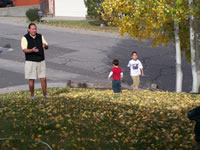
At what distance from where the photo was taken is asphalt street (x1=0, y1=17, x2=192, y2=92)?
16.7 m

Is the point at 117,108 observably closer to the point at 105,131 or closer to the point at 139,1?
the point at 105,131

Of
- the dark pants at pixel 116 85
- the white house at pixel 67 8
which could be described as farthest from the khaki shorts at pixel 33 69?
the white house at pixel 67 8

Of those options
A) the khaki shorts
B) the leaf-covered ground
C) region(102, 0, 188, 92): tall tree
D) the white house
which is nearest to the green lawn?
the white house

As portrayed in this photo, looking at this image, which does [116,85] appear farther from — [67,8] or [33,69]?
[67,8]

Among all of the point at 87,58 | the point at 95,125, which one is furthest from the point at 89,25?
the point at 95,125

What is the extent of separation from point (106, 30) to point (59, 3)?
12763 millimetres

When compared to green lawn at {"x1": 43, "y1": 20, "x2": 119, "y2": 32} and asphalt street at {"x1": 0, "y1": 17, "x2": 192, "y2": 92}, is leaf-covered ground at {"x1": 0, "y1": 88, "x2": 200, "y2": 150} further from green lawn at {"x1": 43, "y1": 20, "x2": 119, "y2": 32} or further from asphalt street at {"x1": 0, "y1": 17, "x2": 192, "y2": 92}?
green lawn at {"x1": 43, "y1": 20, "x2": 119, "y2": 32}

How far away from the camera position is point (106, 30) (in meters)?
30.2

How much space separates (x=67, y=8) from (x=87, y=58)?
2152cm

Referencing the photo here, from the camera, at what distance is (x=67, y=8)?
1608 inches

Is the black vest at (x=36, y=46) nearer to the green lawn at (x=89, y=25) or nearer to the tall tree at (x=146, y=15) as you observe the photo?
the tall tree at (x=146, y=15)

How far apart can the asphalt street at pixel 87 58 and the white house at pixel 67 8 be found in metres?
10.7

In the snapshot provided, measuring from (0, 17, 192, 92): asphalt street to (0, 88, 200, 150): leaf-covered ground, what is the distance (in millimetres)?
6539

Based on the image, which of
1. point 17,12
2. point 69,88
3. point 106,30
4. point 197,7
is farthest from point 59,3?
point 197,7
